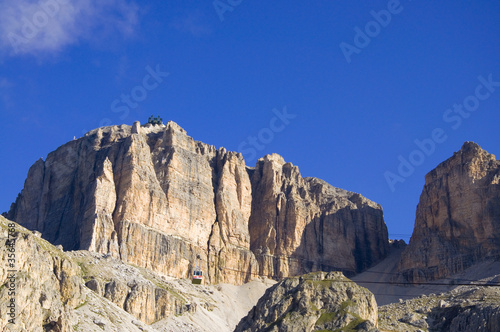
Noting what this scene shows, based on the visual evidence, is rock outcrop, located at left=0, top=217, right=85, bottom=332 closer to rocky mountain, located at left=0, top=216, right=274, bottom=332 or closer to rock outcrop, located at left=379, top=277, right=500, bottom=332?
rocky mountain, located at left=0, top=216, right=274, bottom=332

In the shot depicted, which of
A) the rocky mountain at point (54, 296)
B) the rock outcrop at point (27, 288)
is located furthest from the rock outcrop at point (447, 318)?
the rock outcrop at point (27, 288)

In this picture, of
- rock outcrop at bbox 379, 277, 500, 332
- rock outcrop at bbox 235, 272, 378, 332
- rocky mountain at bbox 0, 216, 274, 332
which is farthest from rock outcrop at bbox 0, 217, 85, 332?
rock outcrop at bbox 379, 277, 500, 332

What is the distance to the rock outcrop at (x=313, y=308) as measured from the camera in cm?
11825

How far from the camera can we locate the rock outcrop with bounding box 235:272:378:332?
388 ft

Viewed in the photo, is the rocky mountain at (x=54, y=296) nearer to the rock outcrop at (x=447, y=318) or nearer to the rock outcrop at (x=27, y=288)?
the rock outcrop at (x=27, y=288)

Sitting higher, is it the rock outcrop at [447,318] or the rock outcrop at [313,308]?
the rock outcrop at [447,318]

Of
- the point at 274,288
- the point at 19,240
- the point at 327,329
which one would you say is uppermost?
the point at 19,240

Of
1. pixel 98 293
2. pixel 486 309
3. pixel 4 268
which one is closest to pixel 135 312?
pixel 98 293

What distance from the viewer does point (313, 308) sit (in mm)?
122125

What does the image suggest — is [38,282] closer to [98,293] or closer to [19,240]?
[19,240]

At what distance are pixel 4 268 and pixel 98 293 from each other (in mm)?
56543

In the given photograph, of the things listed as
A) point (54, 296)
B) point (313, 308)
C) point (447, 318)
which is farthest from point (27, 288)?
point (447, 318)

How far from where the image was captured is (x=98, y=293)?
191 metres

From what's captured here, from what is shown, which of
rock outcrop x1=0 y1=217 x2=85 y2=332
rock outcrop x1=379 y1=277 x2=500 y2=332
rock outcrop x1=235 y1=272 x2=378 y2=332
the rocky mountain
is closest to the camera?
rock outcrop x1=235 y1=272 x2=378 y2=332
